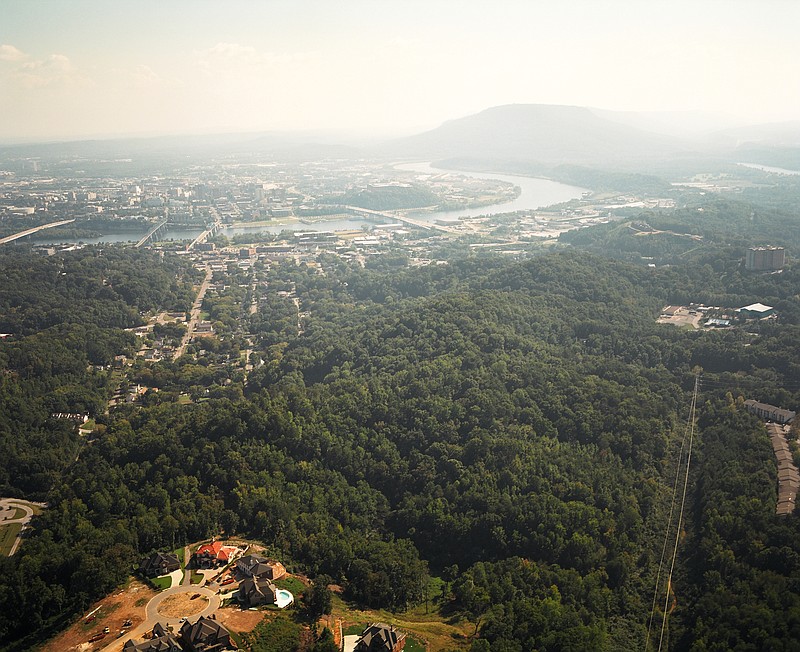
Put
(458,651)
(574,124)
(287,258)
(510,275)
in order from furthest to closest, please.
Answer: (574,124), (287,258), (510,275), (458,651)

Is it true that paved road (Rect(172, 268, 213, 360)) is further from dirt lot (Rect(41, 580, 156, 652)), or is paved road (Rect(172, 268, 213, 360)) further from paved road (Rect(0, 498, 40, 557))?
dirt lot (Rect(41, 580, 156, 652))

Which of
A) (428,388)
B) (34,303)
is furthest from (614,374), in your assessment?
(34,303)

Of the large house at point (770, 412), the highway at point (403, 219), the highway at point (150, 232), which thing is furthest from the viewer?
the highway at point (403, 219)

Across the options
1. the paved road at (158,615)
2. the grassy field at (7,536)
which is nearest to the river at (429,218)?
the grassy field at (7,536)

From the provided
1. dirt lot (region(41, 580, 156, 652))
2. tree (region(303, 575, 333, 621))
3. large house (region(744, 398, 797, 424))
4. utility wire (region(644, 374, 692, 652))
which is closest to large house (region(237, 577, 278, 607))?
tree (region(303, 575, 333, 621))

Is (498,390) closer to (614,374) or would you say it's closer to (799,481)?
(614,374)

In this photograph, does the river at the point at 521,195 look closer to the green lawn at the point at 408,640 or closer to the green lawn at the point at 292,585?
the green lawn at the point at 292,585
